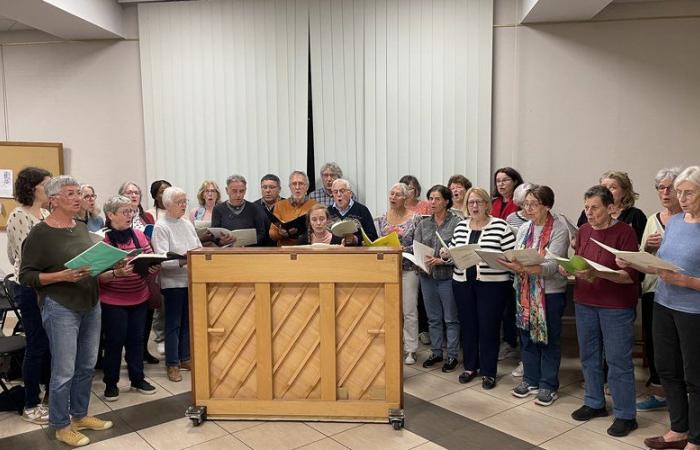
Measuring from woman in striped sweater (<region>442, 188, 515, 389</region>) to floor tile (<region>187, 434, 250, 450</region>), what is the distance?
5.77 feet

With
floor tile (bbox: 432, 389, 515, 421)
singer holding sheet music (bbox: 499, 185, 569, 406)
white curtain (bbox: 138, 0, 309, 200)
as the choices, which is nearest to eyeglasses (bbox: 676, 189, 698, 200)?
singer holding sheet music (bbox: 499, 185, 569, 406)

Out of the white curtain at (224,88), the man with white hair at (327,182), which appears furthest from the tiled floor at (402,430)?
the white curtain at (224,88)

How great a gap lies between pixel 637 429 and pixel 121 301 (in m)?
3.32

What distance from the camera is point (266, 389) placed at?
3559 mm

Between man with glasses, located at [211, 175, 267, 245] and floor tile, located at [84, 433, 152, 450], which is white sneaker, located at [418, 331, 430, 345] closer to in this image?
man with glasses, located at [211, 175, 267, 245]

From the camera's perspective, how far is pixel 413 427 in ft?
11.7

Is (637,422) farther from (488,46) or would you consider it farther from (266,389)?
(488,46)

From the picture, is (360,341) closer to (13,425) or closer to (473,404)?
(473,404)

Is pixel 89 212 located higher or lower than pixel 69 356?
higher

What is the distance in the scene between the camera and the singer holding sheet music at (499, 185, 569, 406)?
12.2ft

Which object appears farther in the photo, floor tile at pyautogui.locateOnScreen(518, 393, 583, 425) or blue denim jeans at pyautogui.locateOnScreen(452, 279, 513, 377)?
blue denim jeans at pyautogui.locateOnScreen(452, 279, 513, 377)

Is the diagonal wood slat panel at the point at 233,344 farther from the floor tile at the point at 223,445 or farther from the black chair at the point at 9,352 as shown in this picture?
the black chair at the point at 9,352

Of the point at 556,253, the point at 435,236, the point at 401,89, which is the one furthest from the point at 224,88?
the point at 556,253

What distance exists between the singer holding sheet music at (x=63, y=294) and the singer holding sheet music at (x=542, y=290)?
2.48 metres
